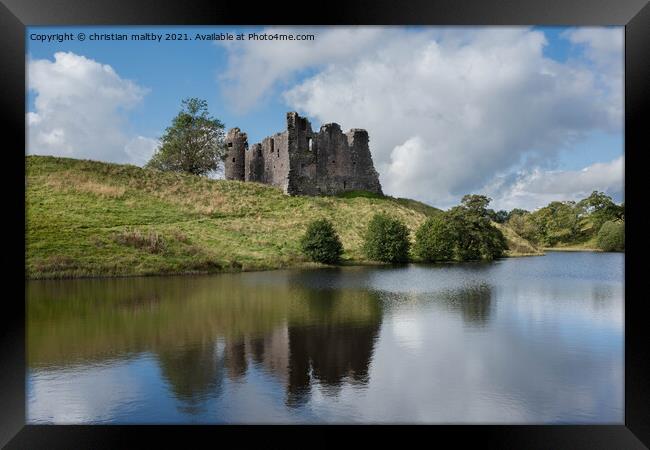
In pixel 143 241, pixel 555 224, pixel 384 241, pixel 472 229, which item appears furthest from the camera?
pixel 555 224

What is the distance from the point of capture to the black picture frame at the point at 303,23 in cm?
785

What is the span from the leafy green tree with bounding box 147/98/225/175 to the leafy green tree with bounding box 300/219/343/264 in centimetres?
2389

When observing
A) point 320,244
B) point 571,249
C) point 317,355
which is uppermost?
point 320,244

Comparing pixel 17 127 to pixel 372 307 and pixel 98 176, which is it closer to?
pixel 372 307

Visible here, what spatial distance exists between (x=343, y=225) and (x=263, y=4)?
34615 mm

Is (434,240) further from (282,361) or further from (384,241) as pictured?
(282,361)

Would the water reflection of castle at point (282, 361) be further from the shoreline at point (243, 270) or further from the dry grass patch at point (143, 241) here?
the dry grass patch at point (143, 241)

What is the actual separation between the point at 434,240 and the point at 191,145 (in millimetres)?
26416

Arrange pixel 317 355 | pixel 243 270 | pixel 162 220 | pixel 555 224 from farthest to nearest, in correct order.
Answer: pixel 555 224 → pixel 162 220 → pixel 243 270 → pixel 317 355

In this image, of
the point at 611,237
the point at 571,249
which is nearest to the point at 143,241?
the point at 611,237

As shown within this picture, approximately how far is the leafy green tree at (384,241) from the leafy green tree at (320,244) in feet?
9.64

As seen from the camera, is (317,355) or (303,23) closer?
(303,23)

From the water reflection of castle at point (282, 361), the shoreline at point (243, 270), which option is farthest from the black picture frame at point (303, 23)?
the shoreline at point (243, 270)

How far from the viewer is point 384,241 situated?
33500 millimetres
